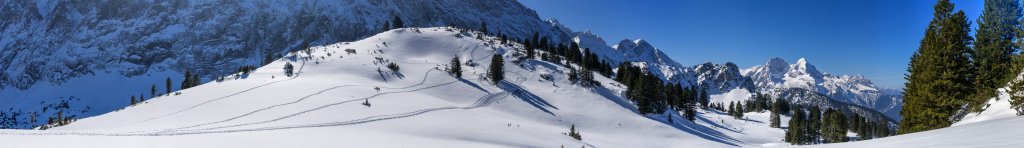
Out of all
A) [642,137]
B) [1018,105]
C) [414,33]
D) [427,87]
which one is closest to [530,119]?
[642,137]

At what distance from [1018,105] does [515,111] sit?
47579mm

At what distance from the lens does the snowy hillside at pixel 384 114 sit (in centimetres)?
2988

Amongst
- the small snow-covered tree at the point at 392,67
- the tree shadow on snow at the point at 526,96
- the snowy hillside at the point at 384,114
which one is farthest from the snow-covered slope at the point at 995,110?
the small snow-covered tree at the point at 392,67

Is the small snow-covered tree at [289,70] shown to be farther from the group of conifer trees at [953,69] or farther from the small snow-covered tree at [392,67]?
the group of conifer trees at [953,69]

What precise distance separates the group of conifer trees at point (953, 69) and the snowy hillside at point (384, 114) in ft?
76.3

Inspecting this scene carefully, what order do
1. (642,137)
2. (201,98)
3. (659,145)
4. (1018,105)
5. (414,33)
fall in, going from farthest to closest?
1. (414,33)
2. (642,137)
3. (659,145)
4. (201,98)
5. (1018,105)

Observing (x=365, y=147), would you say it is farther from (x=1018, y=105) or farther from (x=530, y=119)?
Answer: (x=530, y=119)

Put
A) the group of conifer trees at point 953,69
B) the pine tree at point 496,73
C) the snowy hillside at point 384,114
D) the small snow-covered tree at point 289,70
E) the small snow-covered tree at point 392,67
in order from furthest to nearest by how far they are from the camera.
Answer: the small snow-covered tree at point 392,67 < the pine tree at point 496,73 < the small snow-covered tree at point 289,70 < the group of conifer trees at point 953,69 < the snowy hillside at point 384,114

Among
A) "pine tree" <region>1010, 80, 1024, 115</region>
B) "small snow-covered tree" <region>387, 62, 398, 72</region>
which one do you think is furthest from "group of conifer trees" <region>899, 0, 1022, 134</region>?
"small snow-covered tree" <region>387, 62, 398, 72</region>

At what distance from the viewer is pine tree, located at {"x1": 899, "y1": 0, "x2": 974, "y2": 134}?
38.6 metres

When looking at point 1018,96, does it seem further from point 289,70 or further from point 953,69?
point 289,70

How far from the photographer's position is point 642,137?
62.3m

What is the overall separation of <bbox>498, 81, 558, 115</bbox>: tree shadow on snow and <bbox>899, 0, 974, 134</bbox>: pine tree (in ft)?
125

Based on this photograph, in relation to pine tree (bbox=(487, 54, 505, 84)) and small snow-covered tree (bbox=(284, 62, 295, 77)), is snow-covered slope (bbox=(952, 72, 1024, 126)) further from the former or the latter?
small snow-covered tree (bbox=(284, 62, 295, 77))
